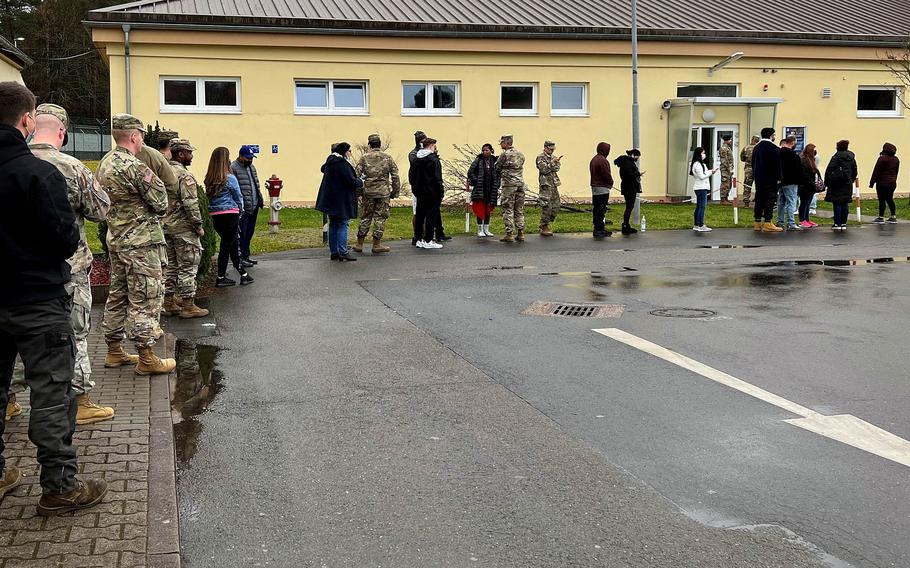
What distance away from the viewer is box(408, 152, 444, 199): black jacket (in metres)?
15.9

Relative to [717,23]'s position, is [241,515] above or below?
below

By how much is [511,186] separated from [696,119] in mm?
12696

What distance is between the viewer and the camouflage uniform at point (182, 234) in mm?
9312

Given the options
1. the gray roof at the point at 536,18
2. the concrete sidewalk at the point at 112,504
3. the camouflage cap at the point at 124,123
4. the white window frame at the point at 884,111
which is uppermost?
the gray roof at the point at 536,18

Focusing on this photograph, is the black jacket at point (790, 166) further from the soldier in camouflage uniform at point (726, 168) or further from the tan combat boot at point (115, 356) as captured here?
the tan combat boot at point (115, 356)

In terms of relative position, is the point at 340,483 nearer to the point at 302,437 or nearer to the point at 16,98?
the point at 302,437

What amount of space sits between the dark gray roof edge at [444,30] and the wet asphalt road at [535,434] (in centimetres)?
1549

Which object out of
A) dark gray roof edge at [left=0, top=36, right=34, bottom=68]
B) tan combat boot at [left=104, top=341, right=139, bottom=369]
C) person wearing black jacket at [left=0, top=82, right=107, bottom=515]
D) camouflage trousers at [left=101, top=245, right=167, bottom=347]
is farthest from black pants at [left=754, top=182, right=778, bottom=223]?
dark gray roof edge at [left=0, top=36, right=34, bottom=68]

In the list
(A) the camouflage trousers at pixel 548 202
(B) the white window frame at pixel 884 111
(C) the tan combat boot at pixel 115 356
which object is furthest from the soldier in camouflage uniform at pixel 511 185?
(B) the white window frame at pixel 884 111

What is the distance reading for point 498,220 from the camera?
21.5m

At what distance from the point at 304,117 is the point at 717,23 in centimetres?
1327

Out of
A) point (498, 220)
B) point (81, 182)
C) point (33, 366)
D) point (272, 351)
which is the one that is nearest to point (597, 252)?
point (498, 220)

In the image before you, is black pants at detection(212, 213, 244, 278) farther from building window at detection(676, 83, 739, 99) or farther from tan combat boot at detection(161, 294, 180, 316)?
building window at detection(676, 83, 739, 99)

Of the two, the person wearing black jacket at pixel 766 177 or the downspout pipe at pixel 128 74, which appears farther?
the downspout pipe at pixel 128 74
